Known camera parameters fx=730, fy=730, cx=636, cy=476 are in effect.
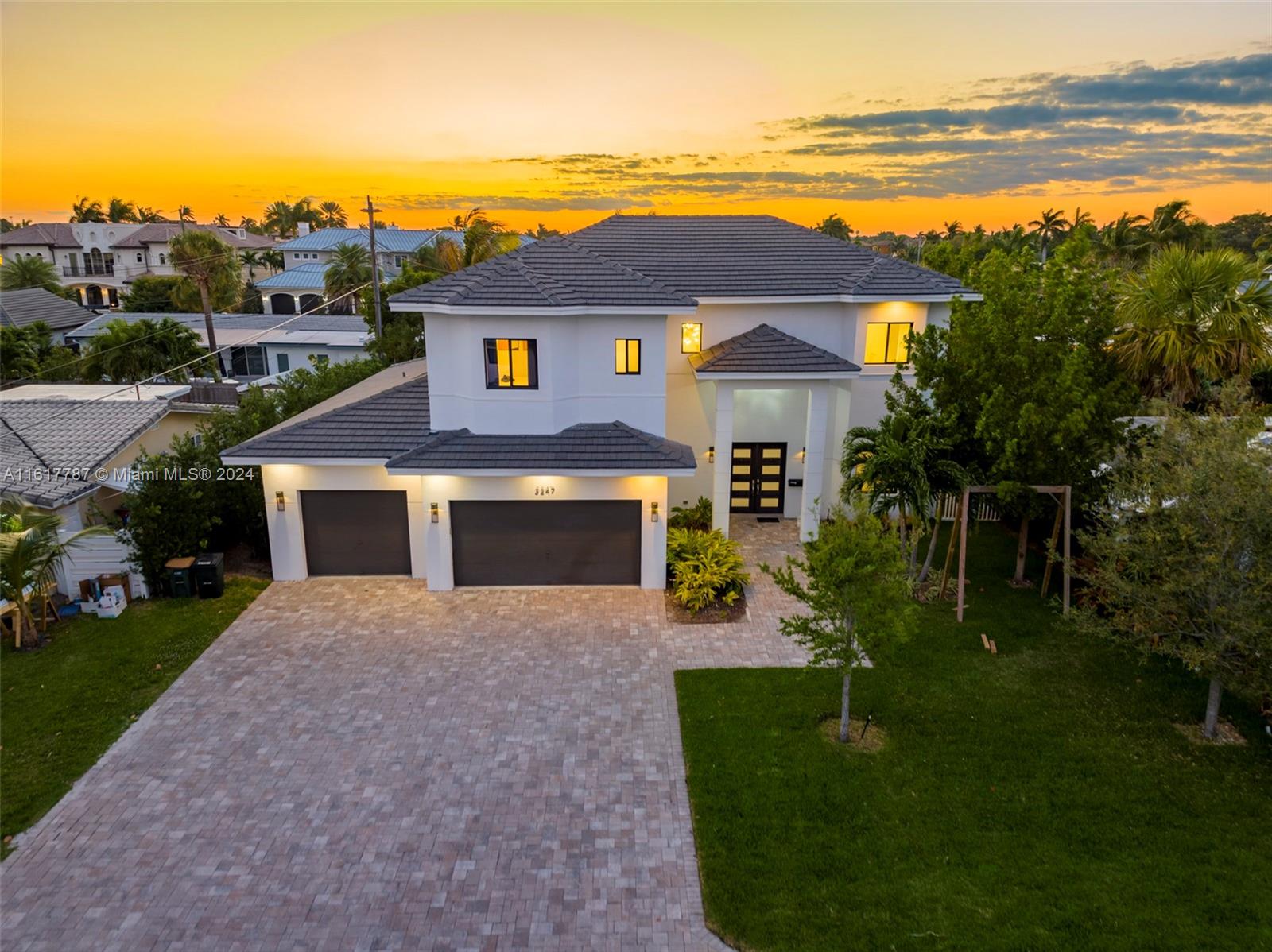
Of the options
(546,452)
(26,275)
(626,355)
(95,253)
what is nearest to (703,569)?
(546,452)

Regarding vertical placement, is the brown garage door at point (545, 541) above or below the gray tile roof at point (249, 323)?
below

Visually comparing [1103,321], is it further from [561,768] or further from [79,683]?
[79,683]

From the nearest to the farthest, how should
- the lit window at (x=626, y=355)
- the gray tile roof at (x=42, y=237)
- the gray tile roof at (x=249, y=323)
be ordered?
the lit window at (x=626, y=355) → the gray tile roof at (x=249, y=323) → the gray tile roof at (x=42, y=237)

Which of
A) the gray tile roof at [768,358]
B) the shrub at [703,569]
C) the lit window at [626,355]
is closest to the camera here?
the shrub at [703,569]

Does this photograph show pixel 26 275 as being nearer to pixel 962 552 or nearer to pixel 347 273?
pixel 347 273

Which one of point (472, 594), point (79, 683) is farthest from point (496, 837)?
point (79, 683)

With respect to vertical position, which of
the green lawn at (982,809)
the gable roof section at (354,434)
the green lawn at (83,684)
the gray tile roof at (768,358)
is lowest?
the green lawn at (83,684)

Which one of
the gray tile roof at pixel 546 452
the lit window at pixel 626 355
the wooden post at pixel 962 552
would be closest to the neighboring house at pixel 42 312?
the gray tile roof at pixel 546 452

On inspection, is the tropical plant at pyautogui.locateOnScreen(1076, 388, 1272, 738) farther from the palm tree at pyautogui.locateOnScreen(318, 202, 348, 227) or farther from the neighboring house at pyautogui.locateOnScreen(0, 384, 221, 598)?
the palm tree at pyautogui.locateOnScreen(318, 202, 348, 227)

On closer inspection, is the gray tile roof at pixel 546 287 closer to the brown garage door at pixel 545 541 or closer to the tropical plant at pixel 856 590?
the brown garage door at pixel 545 541

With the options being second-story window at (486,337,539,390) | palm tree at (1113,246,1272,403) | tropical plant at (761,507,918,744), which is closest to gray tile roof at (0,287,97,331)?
second-story window at (486,337,539,390)
